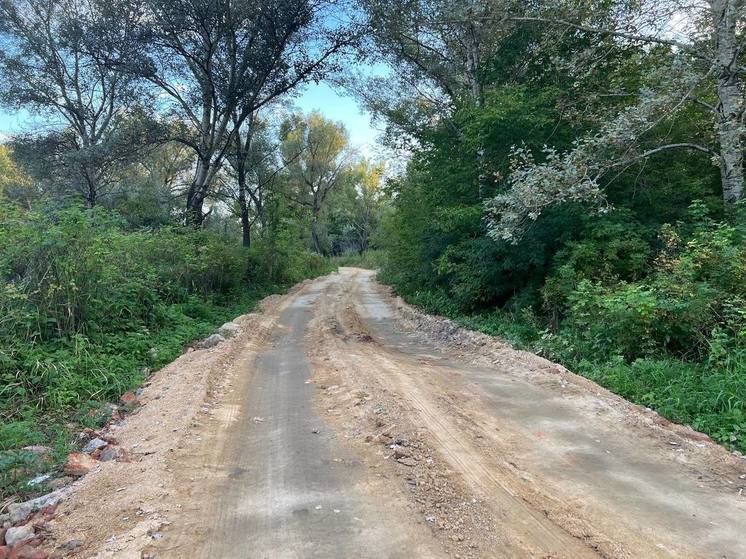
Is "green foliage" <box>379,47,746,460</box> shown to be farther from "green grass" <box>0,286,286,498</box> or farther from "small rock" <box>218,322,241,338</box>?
"green grass" <box>0,286,286,498</box>

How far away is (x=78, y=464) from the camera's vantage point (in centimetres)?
445

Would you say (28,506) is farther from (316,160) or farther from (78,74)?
(316,160)

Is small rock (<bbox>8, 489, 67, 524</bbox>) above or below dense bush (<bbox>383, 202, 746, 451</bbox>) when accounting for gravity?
below

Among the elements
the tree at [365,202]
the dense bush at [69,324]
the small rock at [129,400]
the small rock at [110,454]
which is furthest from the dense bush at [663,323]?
the tree at [365,202]

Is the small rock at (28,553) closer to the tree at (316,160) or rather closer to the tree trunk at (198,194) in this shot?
the tree trunk at (198,194)

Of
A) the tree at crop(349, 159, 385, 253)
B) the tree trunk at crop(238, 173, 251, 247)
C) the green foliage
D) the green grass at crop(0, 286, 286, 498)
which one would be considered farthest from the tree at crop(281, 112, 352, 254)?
the green grass at crop(0, 286, 286, 498)

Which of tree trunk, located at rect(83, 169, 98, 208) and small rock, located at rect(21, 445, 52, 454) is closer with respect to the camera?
small rock, located at rect(21, 445, 52, 454)

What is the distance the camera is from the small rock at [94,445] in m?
4.91

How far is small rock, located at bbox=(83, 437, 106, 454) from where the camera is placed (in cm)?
491

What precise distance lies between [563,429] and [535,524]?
2.02 metres

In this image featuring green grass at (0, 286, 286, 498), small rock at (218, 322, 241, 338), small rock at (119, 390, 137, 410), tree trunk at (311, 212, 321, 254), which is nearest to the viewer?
Result: green grass at (0, 286, 286, 498)

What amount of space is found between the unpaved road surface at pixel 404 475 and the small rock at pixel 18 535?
0.54 ft

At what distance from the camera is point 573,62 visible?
9.56 m

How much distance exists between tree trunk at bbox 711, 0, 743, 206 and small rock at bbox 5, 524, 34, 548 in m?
9.88
